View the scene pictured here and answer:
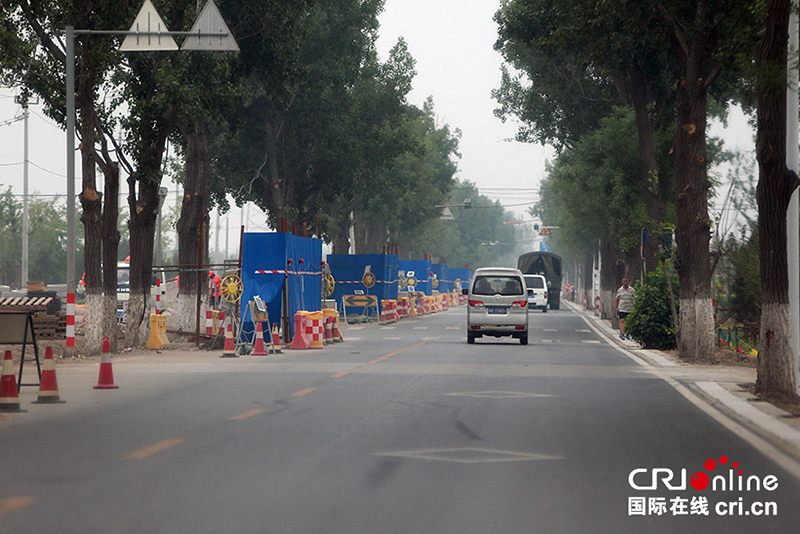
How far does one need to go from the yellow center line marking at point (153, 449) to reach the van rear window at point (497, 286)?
826 inches

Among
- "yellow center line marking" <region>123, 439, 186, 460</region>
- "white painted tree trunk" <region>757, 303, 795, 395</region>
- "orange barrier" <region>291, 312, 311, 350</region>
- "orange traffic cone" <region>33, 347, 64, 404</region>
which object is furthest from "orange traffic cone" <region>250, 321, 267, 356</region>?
"yellow center line marking" <region>123, 439, 186, 460</region>

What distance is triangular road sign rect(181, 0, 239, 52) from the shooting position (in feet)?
72.2

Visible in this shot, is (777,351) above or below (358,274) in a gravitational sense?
below

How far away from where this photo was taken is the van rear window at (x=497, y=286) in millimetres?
31328

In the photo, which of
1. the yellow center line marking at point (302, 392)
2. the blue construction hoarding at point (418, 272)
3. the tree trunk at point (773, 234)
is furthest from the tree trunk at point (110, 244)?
the blue construction hoarding at point (418, 272)

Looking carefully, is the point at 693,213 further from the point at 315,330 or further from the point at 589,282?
the point at 589,282

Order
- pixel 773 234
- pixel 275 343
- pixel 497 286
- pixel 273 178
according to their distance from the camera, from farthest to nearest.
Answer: pixel 273 178 < pixel 497 286 < pixel 275 343 < pixel 773 234

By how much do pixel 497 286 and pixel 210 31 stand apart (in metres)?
12.7

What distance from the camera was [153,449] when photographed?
1031 centimetres

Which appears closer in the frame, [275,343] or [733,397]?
[733,397]

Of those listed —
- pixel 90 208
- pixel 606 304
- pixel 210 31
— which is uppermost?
pixel 210 31

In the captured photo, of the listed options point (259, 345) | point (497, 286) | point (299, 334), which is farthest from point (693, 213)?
point (259, 345)

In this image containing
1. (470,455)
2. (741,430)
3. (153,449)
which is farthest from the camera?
(741,430)

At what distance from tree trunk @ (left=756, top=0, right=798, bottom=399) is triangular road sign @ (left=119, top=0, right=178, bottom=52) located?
11993mm
